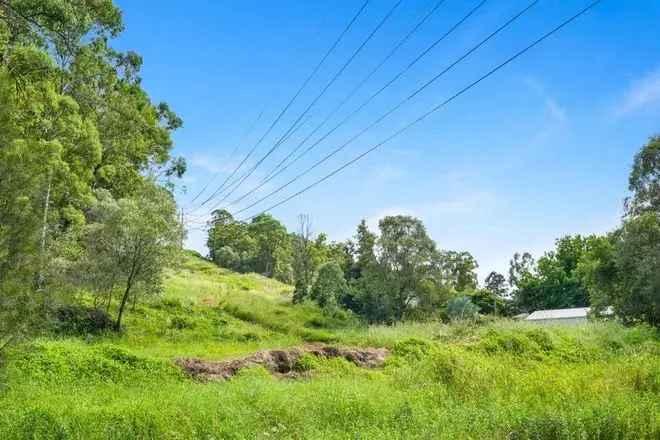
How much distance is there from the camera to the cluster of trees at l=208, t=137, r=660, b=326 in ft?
76.7

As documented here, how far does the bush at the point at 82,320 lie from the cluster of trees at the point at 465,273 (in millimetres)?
15872

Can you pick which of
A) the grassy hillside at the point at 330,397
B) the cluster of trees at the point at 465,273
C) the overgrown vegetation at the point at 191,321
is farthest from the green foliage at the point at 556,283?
the grassy hillside at the point at 330,397

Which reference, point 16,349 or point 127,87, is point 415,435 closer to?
point 16,349

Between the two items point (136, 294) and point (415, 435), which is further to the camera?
point (136, 294)

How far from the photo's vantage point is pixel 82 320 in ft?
60.8

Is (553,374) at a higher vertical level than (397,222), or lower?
lower

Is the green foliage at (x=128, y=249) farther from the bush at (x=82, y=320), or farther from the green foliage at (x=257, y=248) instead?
the green foliage at (x=257, y=248)

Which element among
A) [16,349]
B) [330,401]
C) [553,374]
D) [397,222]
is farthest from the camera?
[397,222]

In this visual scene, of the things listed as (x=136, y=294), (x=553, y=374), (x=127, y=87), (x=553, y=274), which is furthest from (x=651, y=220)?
(x=553, y=274)

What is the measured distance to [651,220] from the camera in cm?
2283

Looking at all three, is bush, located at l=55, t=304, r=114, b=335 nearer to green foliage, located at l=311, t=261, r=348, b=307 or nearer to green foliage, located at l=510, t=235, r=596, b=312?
green foliage, located at l=311, t=261, r=348, b=307

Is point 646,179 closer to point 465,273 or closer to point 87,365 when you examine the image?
point 87,365

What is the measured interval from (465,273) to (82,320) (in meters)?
45.4

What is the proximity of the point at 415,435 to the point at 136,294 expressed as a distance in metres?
15.4
